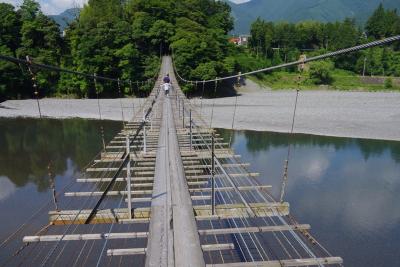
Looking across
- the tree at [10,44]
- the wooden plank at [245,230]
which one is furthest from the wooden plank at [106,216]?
the tree at [10,44]

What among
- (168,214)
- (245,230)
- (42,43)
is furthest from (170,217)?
(42,43)

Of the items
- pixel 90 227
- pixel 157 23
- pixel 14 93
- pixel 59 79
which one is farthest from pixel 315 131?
pixel 14 93

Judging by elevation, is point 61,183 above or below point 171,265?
below

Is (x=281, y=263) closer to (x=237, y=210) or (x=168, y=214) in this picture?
(x=168, y=214)

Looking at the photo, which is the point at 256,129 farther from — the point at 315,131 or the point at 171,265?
the point at 171,265

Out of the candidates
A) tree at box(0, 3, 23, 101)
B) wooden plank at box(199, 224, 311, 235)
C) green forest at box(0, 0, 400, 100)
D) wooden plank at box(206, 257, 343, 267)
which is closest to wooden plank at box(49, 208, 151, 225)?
wooden plank at box(199, 224, 311, 235)

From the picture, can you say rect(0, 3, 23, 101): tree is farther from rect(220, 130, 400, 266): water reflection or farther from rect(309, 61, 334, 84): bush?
rect(309, 61, 334, 84): bush

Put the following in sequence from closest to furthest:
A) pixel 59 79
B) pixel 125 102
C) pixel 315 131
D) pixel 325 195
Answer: pixel 325 195
pixel 315 131
pixel 125 102
pixel 59 79
